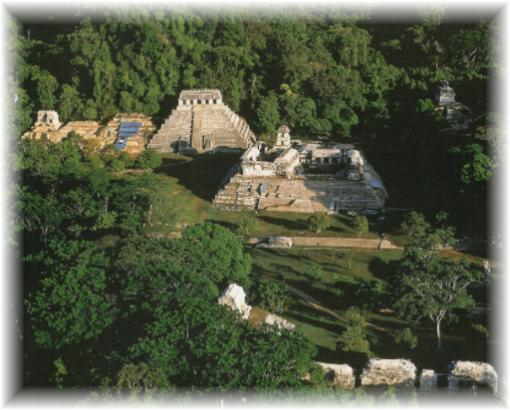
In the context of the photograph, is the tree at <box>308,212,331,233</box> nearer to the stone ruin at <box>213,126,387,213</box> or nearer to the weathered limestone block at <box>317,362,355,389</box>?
the stone ruin at <box>213,126,387,213</box>

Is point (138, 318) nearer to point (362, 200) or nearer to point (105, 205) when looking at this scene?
point (105, 205)

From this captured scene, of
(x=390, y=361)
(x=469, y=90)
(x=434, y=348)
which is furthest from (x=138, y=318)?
(x=469, y=90)

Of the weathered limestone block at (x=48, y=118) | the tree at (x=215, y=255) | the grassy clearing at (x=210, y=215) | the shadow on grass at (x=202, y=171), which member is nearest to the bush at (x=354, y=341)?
the tree at (x=215, y=255)

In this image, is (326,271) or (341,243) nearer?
(326,271)

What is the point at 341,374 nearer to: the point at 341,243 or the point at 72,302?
the point at 72,302

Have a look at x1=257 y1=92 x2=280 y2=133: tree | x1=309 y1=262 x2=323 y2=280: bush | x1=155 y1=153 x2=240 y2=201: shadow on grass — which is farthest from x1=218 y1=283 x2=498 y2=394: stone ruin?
x1=257 y1=92 x2=280 y2=133: tree

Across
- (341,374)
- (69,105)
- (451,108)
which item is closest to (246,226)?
(341,374)
